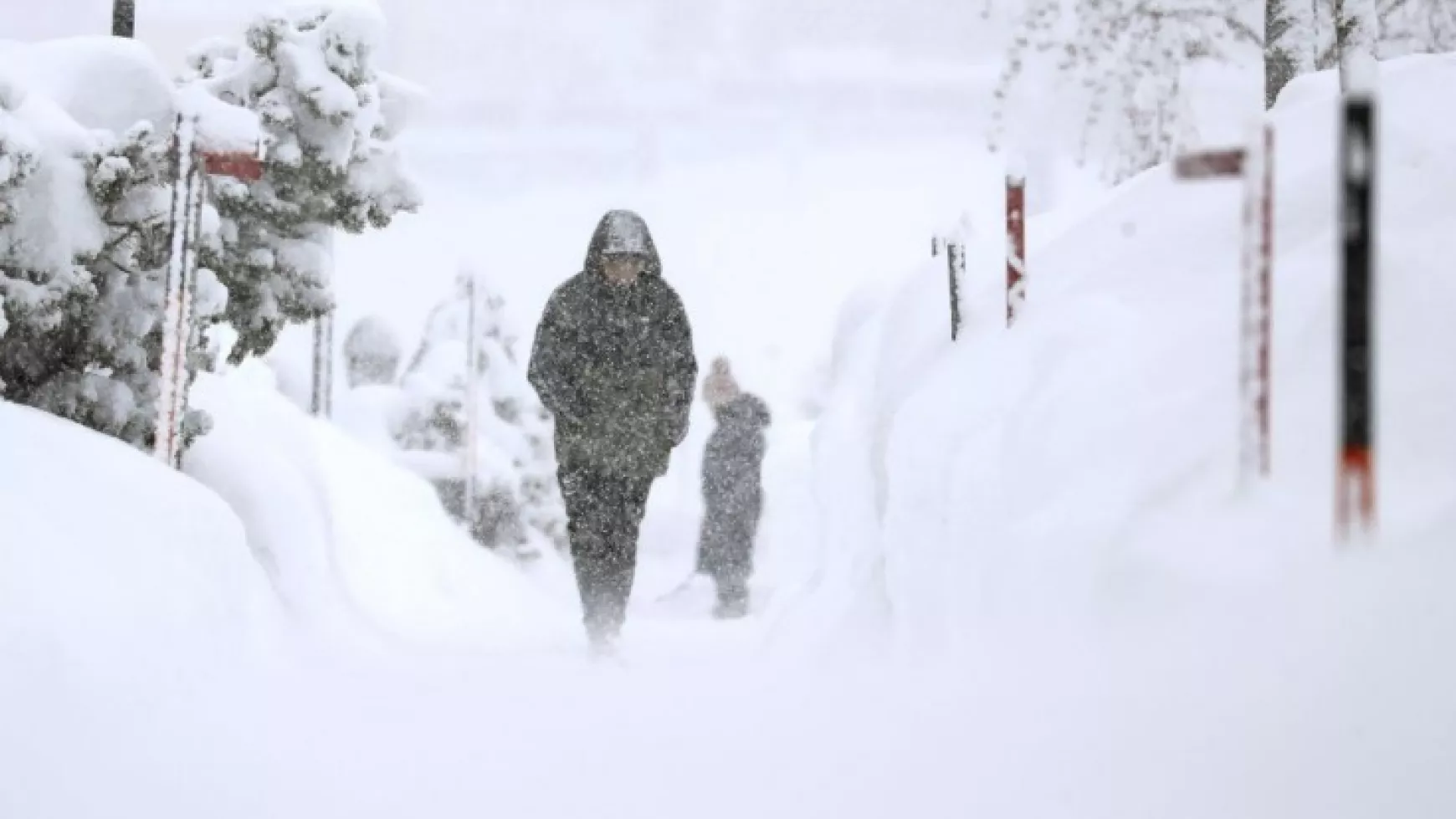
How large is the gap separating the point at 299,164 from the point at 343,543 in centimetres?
388

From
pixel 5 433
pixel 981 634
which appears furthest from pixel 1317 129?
pixel 5 433

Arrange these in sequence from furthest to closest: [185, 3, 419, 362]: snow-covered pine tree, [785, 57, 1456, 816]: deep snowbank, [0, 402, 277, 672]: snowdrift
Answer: [185, 3, 419, 362]: snow-covered pine tree, [0, 402, 277, 672]: snowdrift, [785, 57, 1456, 816]: deep snowbank

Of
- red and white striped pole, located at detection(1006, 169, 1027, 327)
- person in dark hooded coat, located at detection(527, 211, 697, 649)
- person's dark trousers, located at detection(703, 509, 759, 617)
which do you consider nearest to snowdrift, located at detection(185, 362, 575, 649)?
person's dark trousers, located at detection(703, 509, 759, 617)

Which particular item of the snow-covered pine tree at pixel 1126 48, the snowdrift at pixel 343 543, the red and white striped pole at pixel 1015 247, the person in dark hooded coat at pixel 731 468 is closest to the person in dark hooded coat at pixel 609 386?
the snowdrift at pixel 343 543

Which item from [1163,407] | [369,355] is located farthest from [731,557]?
[369,355]

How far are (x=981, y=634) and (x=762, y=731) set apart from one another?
32.0 inches

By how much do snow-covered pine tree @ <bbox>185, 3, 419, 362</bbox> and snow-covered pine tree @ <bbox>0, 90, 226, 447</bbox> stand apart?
745 millimetres

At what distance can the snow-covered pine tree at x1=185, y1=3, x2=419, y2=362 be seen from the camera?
8430 mm

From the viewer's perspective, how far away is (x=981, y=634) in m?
4.53

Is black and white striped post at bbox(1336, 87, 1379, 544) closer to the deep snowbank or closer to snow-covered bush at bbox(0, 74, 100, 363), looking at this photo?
the deep snowbank

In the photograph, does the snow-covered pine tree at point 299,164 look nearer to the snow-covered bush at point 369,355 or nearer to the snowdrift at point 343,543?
the snowdrift at point 343,543

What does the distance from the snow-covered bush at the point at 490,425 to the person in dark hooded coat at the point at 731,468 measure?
19.6 metres

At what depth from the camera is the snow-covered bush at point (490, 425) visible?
31.6 meters

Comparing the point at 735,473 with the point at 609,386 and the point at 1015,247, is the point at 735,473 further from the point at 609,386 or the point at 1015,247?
the point at 1015,247
